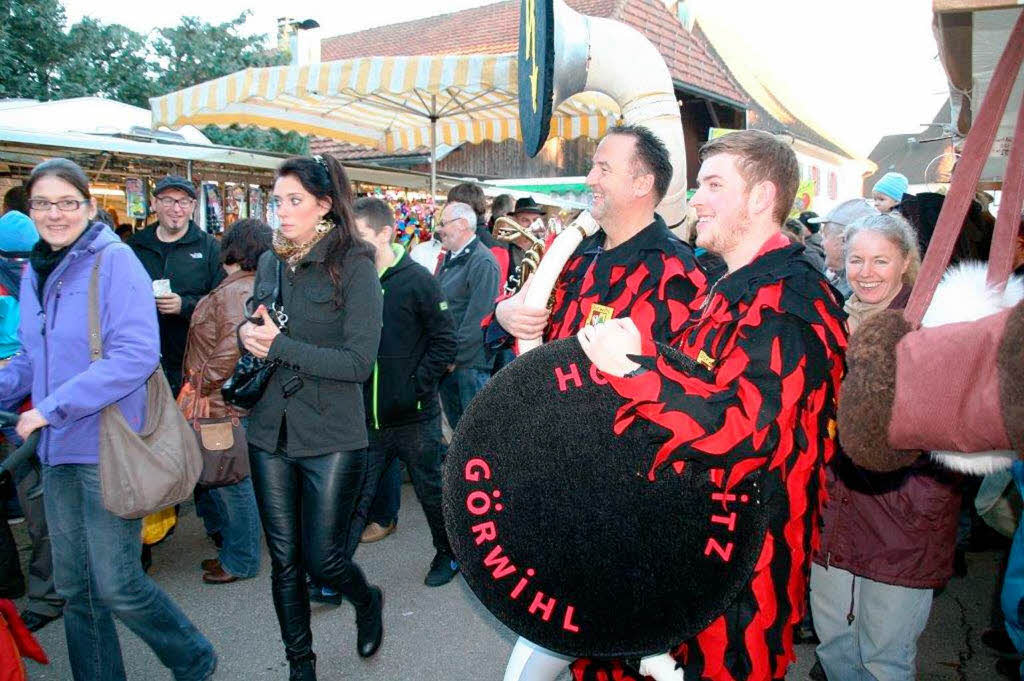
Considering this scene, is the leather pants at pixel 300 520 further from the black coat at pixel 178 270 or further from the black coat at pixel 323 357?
the black coat at pixel 178 270

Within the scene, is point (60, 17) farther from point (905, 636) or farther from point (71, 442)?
point (905, 636)

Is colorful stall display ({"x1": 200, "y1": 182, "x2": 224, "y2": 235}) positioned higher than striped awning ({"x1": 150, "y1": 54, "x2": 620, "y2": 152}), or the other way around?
striped awning ({"x1": 150, "y1": 54, "x2": 620, "y2": 152})

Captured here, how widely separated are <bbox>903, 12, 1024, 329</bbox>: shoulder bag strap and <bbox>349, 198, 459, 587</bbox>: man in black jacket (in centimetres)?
336

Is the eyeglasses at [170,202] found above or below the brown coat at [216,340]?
above

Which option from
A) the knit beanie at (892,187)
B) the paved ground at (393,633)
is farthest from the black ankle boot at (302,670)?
the knit beanie at (892,187)

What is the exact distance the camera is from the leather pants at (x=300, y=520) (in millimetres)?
3061

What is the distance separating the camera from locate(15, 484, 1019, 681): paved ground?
11.7 feet

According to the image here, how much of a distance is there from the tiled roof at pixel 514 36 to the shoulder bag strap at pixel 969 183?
15.2 meters

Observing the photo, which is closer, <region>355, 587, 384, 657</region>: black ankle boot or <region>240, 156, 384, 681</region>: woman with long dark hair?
<region>240, 156, 384, 681</region>: woman with long dark hair

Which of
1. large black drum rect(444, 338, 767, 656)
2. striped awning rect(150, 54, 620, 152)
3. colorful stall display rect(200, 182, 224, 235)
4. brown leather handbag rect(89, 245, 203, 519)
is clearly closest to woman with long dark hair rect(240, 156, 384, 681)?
brown leather handbag rect(89, 245, 203, 519)

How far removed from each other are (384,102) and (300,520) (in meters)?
6.27

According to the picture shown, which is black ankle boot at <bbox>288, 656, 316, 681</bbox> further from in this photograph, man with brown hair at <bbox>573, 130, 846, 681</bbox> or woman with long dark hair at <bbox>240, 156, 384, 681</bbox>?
man with brown hair at <bbox>573, 130, 846, 681</bbox>

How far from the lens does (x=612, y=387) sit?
5.70ft

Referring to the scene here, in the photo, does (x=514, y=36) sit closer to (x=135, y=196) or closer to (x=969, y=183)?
(x=135, y=196)
